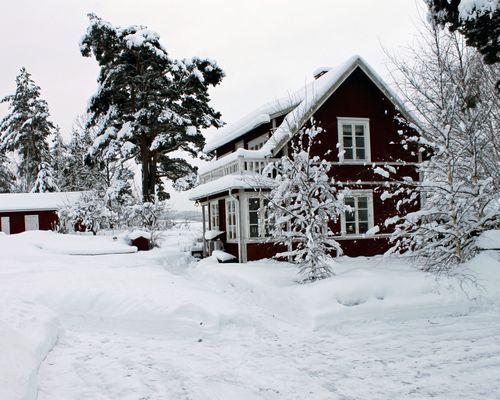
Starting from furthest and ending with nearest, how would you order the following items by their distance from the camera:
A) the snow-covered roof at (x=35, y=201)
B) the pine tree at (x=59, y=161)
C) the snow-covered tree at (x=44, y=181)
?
1. the pine tree at (x=59, y=161)
2. the snow-covered tree at (x=44, y=181)
3. the snow-covered roof at (x=35, y=201)

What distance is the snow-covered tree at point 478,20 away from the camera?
21.8 ft

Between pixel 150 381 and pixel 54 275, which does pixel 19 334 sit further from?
pixel 54 275

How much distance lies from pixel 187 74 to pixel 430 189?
22.1 m

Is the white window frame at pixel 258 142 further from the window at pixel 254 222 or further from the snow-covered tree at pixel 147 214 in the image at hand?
the snow-covered tree at pixel 147 214

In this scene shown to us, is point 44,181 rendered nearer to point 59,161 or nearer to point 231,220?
point 59,161

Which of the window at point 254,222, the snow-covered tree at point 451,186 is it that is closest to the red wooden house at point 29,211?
the window at point 254,222

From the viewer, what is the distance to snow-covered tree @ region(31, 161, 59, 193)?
43719mm

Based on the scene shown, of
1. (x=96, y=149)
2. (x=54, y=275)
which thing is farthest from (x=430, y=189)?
(x=96, y=149)

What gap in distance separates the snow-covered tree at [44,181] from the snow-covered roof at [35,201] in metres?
4.77

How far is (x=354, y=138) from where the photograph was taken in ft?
62.4

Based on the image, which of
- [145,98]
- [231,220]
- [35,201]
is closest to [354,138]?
[231,220]

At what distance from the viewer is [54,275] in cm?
1435

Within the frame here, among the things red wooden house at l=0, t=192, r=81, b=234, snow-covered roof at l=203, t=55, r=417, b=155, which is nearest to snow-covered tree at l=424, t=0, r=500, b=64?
snow-covered roof at l=203, t=55, r=417, b=155

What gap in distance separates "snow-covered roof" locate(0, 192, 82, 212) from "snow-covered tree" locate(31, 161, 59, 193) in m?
4.77
